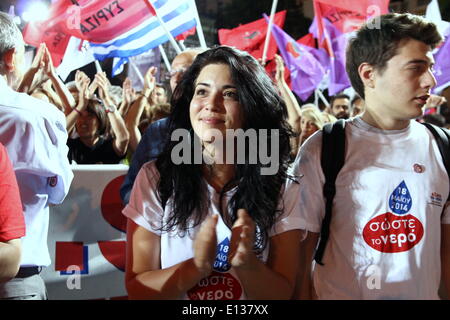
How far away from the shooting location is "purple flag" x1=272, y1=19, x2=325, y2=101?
6117 mm

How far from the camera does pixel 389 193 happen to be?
5.77 feet

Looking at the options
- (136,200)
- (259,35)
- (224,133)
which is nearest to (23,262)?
(136,200)

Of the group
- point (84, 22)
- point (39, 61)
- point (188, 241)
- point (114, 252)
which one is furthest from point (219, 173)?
point (84, 22)

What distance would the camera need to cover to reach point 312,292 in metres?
1.90

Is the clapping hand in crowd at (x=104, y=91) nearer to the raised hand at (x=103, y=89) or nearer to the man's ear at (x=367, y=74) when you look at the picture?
the raised hand at (x=103, y=89)

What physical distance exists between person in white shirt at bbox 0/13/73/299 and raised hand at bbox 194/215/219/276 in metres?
0.79

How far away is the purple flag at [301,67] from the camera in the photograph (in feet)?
20.1

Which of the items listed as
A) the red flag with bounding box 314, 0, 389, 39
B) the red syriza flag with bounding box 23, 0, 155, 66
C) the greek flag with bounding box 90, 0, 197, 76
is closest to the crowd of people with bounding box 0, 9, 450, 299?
the red syriza flag with bounding box 23, 0, 155, 66

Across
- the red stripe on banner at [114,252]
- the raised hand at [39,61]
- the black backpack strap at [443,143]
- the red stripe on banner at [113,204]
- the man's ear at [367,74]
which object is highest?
the raised hand at [39,61]

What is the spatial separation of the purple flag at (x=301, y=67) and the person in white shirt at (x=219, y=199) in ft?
14.8

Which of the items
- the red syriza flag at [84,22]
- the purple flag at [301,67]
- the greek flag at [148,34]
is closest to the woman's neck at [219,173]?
the red syriza flag at [84,22]

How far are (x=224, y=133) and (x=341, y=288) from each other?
66 centimetres

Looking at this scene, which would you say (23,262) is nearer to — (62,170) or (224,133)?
(62,170)

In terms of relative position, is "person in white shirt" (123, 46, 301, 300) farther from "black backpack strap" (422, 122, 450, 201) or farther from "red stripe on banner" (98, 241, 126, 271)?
"red stripe on banner" (98, 241, 126, 271)
